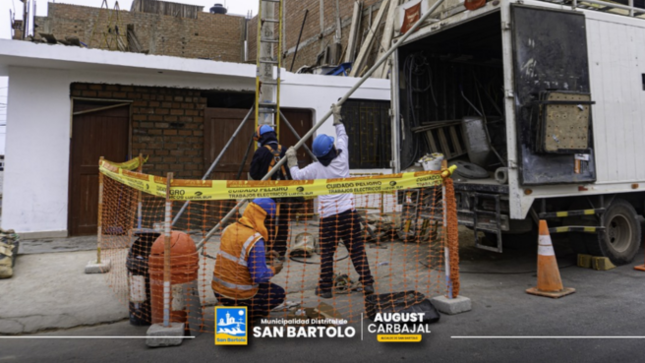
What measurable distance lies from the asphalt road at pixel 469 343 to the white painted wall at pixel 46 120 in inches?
191

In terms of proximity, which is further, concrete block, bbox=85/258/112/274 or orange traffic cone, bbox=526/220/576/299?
concrete block, bbox=85/258/112/274

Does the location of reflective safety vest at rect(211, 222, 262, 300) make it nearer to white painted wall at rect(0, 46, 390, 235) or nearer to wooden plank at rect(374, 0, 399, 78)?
white painted wall at rect(0, 46, 390, 235)

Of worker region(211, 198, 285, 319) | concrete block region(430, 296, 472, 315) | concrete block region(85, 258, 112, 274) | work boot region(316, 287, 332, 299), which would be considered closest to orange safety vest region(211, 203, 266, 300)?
worker region(211, 198, 285, 319)

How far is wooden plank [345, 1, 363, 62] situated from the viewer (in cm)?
1337

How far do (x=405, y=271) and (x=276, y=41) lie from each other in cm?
403

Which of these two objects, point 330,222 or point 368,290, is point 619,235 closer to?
point 368,290

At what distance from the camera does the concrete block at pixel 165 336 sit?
141 inches

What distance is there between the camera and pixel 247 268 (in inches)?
148

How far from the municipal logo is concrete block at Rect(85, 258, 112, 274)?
290 cm

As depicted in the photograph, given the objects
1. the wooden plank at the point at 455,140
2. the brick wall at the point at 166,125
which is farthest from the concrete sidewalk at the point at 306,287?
the brick wall at the point at 166,125

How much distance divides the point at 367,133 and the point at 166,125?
4.33 metres

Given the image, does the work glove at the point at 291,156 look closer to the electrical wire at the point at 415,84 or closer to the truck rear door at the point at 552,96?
the truck rear door at the point at 552,96

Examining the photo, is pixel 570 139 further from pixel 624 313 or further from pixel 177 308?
pixel 177 308

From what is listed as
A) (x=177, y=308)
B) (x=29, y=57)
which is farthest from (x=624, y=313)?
(x=29, y=57)
